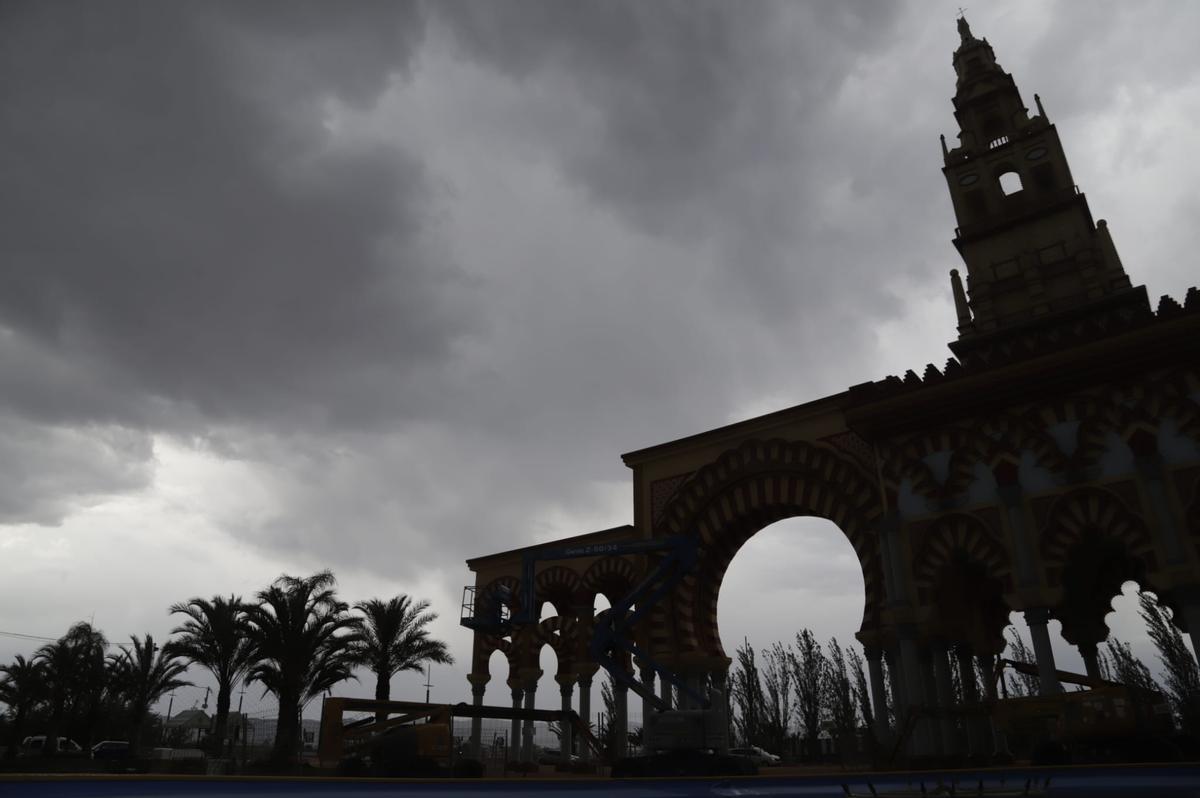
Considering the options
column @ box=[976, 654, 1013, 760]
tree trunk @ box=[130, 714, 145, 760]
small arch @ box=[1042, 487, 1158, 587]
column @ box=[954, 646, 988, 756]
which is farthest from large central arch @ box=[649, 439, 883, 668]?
tree trunk @ box=[130, 714, 145, 760]

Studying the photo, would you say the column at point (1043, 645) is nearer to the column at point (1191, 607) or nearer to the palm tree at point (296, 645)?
the column at point (1191, 607)

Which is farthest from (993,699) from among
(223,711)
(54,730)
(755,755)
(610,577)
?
(54,730)

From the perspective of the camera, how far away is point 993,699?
1421 centimetres

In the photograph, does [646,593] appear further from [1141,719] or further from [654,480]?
[1141,719]

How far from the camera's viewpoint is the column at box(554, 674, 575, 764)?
2172cm

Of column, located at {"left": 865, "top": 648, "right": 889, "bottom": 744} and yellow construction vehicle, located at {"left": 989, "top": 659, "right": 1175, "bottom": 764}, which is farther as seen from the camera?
column, located at {"left": 865, "top": 648, "right": 889, "bottom": 744}

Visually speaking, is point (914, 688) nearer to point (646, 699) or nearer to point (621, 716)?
point (646, 699)

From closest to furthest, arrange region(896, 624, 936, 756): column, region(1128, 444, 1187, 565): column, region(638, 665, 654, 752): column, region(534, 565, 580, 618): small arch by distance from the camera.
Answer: region(1128, 444, 1187, 565): column < region(896, 624, 936, 756): column < region(638, 665, 654, 752): column < region(534, 565, 580, 618): small arch

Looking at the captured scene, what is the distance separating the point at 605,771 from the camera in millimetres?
20203

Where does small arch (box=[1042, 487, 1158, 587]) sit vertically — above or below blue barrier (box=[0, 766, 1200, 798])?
above

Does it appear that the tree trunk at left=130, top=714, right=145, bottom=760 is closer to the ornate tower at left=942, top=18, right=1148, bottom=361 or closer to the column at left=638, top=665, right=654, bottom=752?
the column at left=638, top=665, right=654, bottom=752

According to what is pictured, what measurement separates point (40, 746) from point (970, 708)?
42934 millimetres

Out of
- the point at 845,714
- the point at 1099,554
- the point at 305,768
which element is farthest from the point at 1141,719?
the point at 845,714

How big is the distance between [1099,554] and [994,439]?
4.49m
